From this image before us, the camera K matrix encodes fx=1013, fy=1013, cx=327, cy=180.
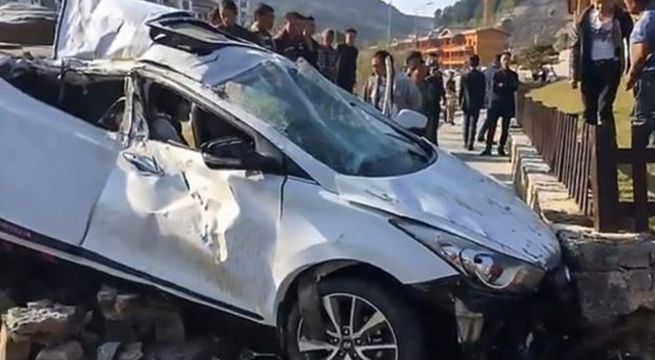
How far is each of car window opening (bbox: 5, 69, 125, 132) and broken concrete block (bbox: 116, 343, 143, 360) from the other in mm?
1164

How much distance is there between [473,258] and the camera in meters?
4.38

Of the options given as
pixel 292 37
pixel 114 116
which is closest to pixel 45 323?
pixel 114 116

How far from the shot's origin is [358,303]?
178 inches

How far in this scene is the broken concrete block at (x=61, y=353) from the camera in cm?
497

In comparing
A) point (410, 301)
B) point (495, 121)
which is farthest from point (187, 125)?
point (495, 121)

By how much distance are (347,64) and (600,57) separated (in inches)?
147

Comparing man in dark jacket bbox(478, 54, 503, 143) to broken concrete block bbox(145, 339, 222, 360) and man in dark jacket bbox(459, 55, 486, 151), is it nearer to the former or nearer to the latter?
man in dark jacket bbox(459, 55, 486, 151)

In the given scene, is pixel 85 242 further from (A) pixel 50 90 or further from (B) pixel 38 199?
(A) pixel 50 90

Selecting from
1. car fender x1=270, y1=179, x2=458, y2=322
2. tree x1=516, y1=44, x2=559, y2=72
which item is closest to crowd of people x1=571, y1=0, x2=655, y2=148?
car fender x1=270, y1=179, x2=458, y2=322

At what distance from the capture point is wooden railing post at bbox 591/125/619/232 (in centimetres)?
592

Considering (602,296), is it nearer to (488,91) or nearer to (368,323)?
(368,323)

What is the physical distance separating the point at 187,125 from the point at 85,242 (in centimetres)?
78

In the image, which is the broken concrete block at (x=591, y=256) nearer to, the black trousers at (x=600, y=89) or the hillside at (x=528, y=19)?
the black trousers at (x=600, y=89)

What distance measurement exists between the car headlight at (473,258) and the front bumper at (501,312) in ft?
0.15
